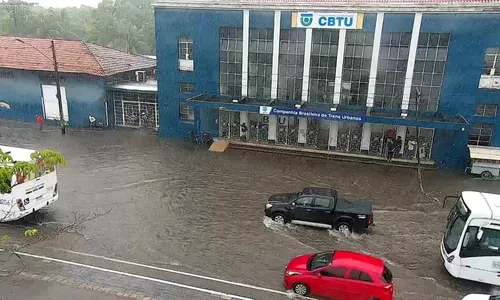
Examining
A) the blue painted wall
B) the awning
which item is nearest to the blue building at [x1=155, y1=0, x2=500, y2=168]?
the awning

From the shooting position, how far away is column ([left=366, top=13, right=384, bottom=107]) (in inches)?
859

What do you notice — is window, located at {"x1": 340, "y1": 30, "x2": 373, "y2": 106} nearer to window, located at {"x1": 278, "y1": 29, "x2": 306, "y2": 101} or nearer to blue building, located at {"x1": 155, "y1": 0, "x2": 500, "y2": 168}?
blue building, located at {"x1": 155, "y1": 0, "x2": 500, "y2": 168}

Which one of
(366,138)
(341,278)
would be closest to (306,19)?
(366,138)

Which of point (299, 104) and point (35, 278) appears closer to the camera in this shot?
point (35, 278)

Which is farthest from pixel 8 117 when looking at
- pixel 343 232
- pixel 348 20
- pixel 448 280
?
pixel 448 280

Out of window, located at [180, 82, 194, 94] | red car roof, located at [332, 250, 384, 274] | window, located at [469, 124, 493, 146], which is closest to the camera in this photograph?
red car roof, located at [332, 250, 384, 274]

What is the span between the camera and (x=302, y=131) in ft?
80.1

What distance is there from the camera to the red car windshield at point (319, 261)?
36.7 feet

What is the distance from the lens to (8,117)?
1216 inches

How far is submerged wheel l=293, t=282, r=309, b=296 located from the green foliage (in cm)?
5347

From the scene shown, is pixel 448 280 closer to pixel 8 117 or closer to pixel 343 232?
pixel 343 232

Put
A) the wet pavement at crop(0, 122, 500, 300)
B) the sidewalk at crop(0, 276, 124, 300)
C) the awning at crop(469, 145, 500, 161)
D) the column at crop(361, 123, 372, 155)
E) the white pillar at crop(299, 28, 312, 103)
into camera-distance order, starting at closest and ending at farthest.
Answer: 1. the sidewalk at crop(0, 276, 124, 300)
2. the wet pavement at crop(0, 122, 500, 300)
3. the awning at crop(469, 145, 500, 161)
4. the white pillar at crop(299, 28, 312, 103)
5. the column at crop(361, 123, 372, 155)

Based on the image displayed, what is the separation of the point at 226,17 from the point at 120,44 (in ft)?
129

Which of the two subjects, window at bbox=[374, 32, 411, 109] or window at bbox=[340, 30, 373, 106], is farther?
window at bbox=[340, 30, 373, 106]
